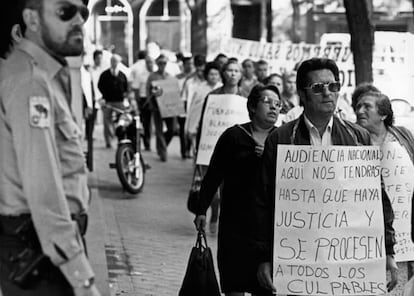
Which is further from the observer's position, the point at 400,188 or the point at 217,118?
the point at 217,118

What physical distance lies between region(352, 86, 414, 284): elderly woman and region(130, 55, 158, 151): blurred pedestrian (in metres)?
14.9

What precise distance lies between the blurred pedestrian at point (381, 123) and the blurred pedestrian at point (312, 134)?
1.68 metres

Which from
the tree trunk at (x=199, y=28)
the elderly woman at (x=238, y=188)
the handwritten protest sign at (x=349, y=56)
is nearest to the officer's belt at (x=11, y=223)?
the elderly woman at (x=238, y=188)

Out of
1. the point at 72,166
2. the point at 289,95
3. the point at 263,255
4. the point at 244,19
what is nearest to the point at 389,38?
the point at 289,95

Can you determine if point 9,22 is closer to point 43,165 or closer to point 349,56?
point 43,165

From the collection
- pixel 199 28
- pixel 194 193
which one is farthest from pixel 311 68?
pixel 199 28

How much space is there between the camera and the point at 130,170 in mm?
17141

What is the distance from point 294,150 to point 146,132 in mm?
18494

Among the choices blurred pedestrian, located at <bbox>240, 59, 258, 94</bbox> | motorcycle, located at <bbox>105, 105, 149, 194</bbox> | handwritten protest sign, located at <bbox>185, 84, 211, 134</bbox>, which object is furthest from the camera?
blurred pedestrian, located at <bbox>240, 59, 258, 94</bbox>

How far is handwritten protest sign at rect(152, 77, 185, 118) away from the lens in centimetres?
2266

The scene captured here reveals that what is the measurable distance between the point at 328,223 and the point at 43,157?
99.3 inches

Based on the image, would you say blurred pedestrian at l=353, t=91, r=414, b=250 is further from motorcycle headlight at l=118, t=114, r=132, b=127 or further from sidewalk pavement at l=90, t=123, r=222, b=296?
motorcycle headlight at l=118, t=114, r=132, b=127

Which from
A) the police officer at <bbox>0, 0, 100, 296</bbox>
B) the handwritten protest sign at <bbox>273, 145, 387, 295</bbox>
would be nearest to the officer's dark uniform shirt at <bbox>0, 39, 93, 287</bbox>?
the police officer at <bbox>0, 0, 100, 296</bbox>

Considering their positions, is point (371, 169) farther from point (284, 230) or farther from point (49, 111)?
point (49, 111)
